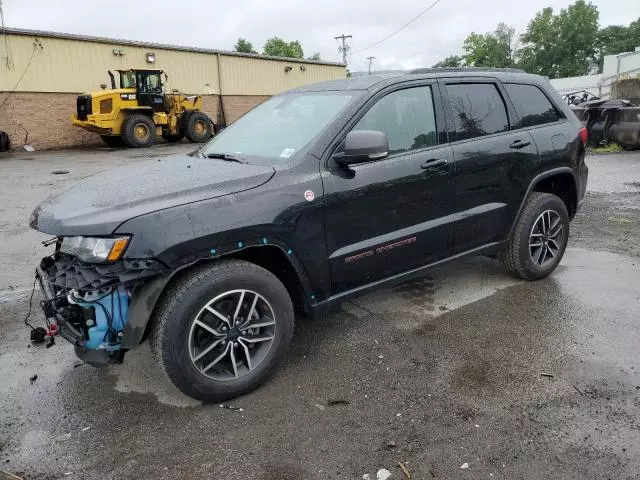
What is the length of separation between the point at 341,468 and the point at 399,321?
1707 millimetres

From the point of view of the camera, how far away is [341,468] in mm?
2430

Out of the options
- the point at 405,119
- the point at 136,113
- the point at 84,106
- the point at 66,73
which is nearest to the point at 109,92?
the point at 84,106

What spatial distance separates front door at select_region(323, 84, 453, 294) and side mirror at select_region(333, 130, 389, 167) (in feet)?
0.39

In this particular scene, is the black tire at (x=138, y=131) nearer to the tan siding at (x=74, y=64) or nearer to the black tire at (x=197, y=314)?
the tan siding at (x=74, y=64)

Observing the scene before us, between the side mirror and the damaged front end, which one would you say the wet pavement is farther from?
the side mirror

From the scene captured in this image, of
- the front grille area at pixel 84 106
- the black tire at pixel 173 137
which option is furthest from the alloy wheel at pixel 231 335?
the black tire at pixel 173 137

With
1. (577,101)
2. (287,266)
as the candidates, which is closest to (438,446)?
(287,266)

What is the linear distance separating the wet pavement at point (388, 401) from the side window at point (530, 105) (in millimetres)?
1463

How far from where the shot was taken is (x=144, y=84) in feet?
64.0

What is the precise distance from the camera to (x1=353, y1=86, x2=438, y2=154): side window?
139 inches

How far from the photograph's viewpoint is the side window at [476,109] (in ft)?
12.9

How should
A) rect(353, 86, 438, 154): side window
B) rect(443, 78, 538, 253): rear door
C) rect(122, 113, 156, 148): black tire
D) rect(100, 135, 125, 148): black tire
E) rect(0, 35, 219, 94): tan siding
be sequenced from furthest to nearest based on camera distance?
rect(100, 135, 125, 148): black tire → rect(0, 35, 219, 94): tan siding → rect(122, 113, 156, 148): black tire → rect(443, 78, 538, 253): rear door → rect(353, 86, 438, 154): side window

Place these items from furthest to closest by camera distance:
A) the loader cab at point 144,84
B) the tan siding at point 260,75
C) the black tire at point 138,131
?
the tan siding at point 260,75
the loader cab at point 144,84
the black tire at point 138,131

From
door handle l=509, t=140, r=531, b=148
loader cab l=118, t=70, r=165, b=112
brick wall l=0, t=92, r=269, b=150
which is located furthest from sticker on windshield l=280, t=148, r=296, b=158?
brick wall l=0, t=92, r=269, b=150
